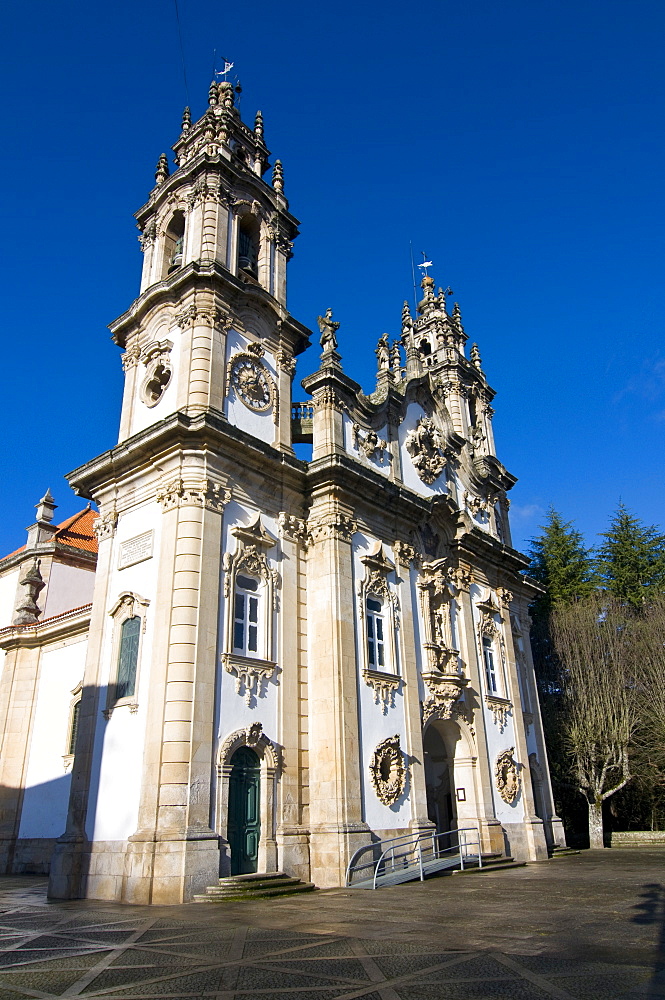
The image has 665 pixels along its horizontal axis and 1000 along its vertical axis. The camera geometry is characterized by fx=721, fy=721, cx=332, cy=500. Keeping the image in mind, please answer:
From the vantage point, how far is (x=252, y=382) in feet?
71.9

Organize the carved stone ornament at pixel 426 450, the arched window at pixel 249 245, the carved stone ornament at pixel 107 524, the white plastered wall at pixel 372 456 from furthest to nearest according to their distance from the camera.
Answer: the carved stone ornament at pixel 426 450 → the arched window at pixel 249 245 → the white plastered wall at pixel 372 456 → the carved stone ornament at pixel 107 524

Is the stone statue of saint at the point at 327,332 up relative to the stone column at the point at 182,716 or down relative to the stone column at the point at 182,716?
up

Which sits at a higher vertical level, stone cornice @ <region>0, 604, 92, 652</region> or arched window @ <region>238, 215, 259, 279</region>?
arched window @ <region>238, 215, 259, 279</region>

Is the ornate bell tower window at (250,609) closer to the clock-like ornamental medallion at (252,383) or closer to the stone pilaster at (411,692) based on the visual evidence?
the clock-like ornamental medallion at (252,383)

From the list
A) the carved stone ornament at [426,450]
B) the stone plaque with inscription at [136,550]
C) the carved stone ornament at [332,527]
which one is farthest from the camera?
the carved stone ornament at [426,450]

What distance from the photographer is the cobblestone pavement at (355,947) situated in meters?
7.09

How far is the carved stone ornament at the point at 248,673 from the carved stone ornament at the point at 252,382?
301 inches

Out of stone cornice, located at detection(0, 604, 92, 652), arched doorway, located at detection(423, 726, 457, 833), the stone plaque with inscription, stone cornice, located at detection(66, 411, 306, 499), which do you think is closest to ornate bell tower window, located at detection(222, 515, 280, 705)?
stone cornice, located at detection(66, 411, 306, 499)

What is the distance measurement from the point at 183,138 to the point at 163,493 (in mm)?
16108

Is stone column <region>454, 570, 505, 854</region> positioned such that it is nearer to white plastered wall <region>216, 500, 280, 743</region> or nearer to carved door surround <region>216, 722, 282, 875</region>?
white plastered wall <region>216, 500, 280, 743</region>

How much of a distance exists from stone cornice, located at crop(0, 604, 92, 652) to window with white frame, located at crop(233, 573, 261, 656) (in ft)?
27.4

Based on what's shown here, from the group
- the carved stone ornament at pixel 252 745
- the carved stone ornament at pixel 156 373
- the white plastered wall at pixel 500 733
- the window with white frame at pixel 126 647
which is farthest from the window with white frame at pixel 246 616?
the white plastered wall at pixel 500 733

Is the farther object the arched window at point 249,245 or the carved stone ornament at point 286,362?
the arched window at point 249,245

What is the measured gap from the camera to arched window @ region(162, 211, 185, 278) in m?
25.1
